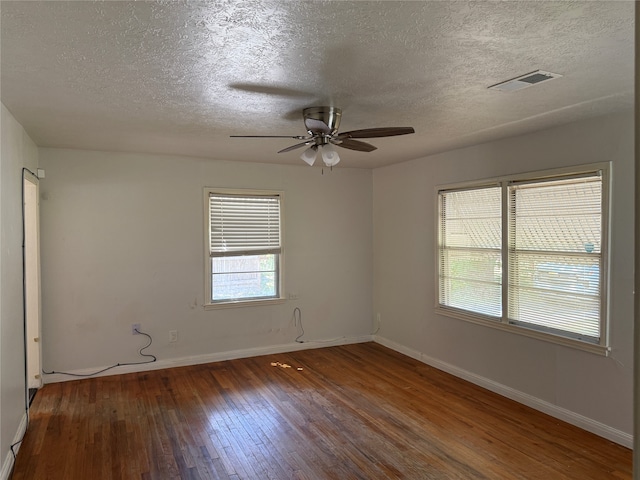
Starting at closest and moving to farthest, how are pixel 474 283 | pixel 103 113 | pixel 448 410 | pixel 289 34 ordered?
1. pixel 289 34
2. pixel 103 113
3. pixel 448 410
4. pixel 474 283

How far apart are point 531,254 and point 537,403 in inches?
52.1

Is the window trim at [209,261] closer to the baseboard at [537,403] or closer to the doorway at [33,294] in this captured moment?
the doorway at [33,294]

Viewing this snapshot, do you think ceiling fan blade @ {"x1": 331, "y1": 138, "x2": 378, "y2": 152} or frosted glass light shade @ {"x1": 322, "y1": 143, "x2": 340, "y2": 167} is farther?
ceiling fan blade @ {"x1": 331, "y1": 138, "x2": 378, "y2": 152}

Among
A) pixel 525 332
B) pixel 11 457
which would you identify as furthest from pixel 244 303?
pixel 525 332

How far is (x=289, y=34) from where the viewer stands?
6.09 ft

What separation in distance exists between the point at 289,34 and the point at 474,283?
11.2ft

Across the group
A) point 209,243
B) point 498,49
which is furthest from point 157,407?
point 498,49

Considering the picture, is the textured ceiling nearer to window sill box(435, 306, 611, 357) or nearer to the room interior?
the room interior

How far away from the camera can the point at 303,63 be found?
7.15ft

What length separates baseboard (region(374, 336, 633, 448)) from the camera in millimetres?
3219

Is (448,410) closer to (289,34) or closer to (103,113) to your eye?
(289,34)

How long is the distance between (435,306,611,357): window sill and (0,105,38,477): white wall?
4002mm

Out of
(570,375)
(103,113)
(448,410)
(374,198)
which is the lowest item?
(448,410)

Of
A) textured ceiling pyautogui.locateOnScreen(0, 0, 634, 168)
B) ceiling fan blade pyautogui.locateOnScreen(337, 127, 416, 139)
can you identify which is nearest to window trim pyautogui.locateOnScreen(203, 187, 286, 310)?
textured ceiling pyautogui.locateOnScreen(0, 0, 634, 168)
